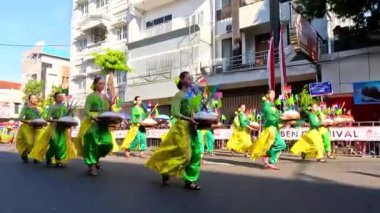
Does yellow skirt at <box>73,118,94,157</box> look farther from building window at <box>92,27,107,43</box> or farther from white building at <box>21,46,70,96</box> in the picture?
white building at <box>21,46,70,96</box>

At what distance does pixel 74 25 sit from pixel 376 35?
29.4 meters

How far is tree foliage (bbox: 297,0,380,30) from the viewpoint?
56.1 feet

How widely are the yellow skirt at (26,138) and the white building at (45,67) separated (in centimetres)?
4235

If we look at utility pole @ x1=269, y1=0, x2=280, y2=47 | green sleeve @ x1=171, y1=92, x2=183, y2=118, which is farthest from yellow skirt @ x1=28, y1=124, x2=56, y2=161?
utility pole @ x1=269, y1=0, x2=280, y2=47

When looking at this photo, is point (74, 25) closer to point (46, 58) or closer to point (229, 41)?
point (46, 58)

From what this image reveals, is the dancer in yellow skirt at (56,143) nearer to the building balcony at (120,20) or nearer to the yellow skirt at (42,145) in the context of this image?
the yellow skirt at (42,145)

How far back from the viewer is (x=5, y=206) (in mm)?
5395

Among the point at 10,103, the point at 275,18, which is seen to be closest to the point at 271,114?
the point at 275,18

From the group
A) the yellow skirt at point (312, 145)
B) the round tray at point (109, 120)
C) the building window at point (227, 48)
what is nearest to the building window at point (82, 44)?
the building window at point (227, 48)

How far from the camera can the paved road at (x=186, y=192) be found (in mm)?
5441

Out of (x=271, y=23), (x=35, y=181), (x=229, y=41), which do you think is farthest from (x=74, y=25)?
(x=35, y=181)

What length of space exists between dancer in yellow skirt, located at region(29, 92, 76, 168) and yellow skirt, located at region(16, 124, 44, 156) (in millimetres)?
1034

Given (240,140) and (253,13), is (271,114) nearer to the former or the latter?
(240,140)

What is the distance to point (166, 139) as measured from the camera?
7.23 m
